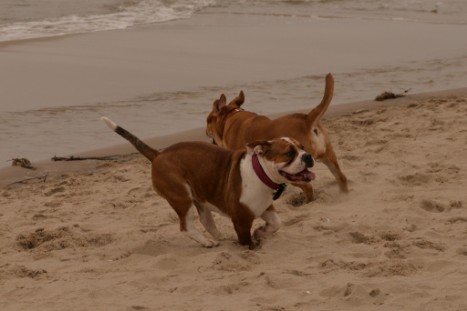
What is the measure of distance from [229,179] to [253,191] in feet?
0.65

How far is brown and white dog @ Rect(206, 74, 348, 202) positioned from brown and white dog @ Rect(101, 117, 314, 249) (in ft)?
2.75

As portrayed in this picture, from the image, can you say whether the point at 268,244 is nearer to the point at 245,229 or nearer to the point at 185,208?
the point at 245,229

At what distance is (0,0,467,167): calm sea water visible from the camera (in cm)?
1009

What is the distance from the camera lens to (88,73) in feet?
43.1

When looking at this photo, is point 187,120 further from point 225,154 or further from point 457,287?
point 457,287

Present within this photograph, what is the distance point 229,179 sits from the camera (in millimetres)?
6238

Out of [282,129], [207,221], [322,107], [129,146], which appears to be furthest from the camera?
[129,146]

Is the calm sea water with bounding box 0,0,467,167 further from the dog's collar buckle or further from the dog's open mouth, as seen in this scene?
the dog's open mouth

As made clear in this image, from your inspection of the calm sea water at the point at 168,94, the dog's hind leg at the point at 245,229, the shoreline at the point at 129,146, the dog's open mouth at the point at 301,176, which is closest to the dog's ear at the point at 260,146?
the dog's open mouth at the point at 301,176

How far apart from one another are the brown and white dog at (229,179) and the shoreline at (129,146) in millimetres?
2192

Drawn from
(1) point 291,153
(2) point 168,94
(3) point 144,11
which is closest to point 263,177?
(1) point 291,153

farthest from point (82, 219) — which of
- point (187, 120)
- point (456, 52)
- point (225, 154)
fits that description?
point (456, 52)

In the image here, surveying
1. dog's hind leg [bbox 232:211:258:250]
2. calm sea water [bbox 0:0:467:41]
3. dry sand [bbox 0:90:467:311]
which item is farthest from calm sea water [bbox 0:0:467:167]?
dog's hind leg [bbox 232:211:258:250]

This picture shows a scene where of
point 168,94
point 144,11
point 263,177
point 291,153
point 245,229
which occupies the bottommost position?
point 144,11
